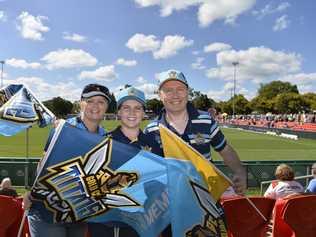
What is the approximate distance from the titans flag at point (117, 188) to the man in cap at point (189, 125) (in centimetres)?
42

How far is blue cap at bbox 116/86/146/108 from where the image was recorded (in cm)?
434

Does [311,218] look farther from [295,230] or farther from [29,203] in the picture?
[29,203]

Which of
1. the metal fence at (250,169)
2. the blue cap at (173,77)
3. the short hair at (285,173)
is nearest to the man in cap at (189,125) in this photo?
the blue cap at (173,77)

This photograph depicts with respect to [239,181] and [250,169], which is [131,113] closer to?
[239,181]

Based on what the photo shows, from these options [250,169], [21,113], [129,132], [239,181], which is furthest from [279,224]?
[250,169]

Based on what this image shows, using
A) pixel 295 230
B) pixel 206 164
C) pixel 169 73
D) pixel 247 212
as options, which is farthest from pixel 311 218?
pixel 169 73

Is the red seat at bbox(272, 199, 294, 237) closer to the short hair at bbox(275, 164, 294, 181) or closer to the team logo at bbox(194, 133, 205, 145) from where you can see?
the team logo at bbox(194, 133, 205, 145)

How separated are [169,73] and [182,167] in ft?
3.17

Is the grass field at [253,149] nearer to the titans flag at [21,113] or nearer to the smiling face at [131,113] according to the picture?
the smiling face at [131,113]

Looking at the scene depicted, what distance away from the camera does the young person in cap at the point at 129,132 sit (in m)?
A: 3.93

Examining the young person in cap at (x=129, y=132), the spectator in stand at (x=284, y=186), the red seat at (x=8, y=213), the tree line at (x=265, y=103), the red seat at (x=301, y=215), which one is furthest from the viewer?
the tree line at (x=265, y=103)

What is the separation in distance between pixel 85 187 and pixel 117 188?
0.86 ft

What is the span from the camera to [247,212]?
5430mm

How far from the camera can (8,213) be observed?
15.6 feet
